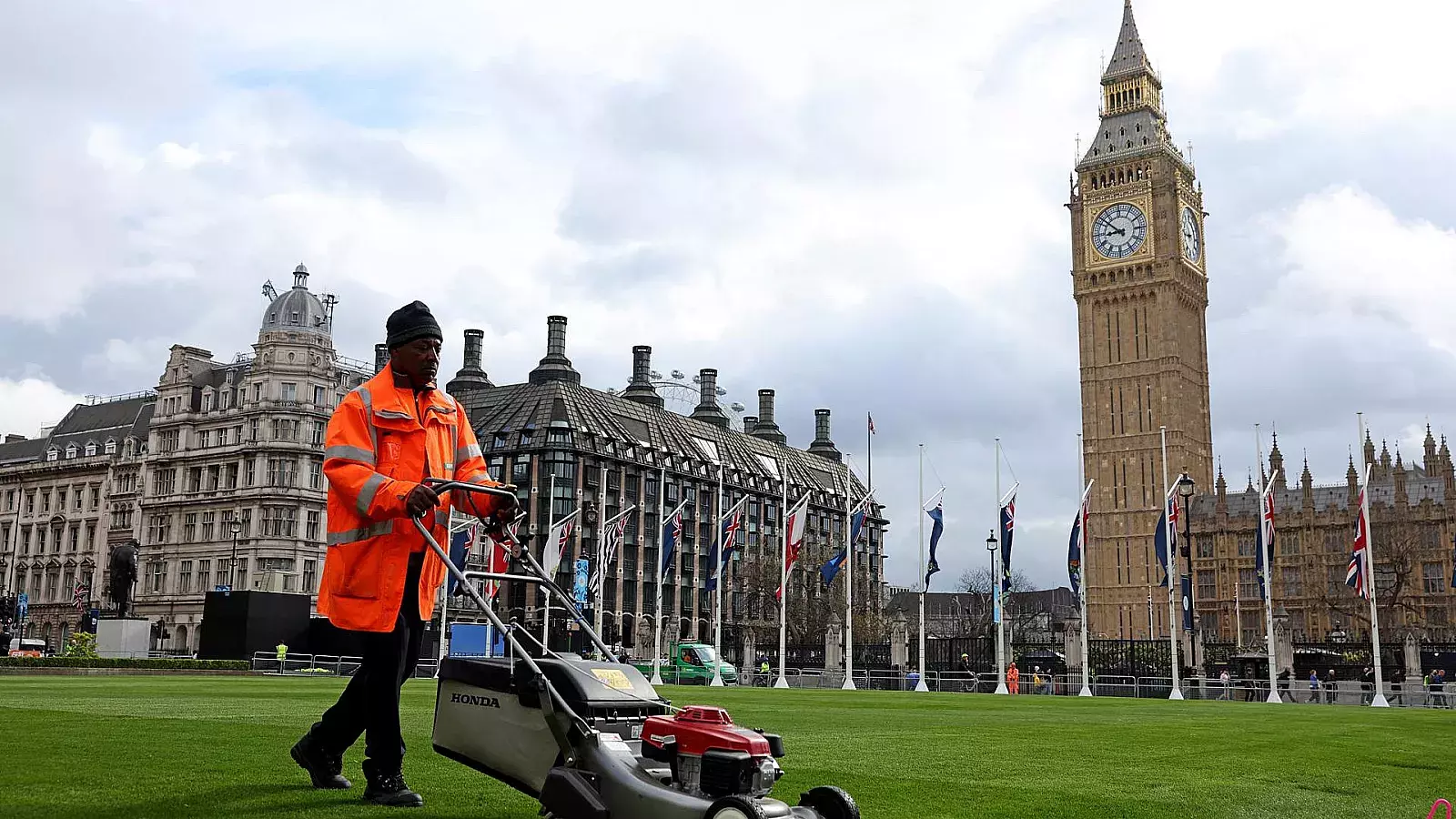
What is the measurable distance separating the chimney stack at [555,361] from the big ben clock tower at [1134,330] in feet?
130

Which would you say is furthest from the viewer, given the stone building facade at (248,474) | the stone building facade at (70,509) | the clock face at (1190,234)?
the clock face at (1190,234)

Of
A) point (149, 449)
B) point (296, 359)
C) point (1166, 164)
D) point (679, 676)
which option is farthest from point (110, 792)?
point (1166, 164)

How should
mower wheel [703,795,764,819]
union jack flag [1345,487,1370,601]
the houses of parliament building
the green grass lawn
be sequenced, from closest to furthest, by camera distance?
1. mower wheel [703,795,764,819]
2. the green grass lawn
3. union jack flag [1345,487,1370,601]
4. the houses of parliament building

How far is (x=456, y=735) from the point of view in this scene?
Answer: 19.6ft

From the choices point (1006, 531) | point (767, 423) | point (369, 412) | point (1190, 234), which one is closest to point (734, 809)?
point (369, 412)

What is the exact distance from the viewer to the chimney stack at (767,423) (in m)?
110

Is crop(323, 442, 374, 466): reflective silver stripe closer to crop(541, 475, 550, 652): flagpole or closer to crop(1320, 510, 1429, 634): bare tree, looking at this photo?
crop(541, 475, 550, 652): flagpole

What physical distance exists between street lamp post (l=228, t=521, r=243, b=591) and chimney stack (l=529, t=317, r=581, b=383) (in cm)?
2332

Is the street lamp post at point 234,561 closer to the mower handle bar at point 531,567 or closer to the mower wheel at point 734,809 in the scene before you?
the mower handle bar at point 531,567

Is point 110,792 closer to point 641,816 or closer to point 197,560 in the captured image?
point 641,816

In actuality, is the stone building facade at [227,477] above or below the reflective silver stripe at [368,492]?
above

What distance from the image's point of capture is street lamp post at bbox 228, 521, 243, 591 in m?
69.5

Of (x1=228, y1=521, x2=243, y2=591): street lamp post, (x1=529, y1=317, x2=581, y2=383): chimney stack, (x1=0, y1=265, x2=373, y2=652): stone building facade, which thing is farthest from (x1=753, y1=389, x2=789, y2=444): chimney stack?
(x1=228, y1=521, x2=243, y2=591): street lamp post

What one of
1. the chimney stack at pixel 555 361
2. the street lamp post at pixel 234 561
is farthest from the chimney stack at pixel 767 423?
the street lamp post at pixel 234 561
